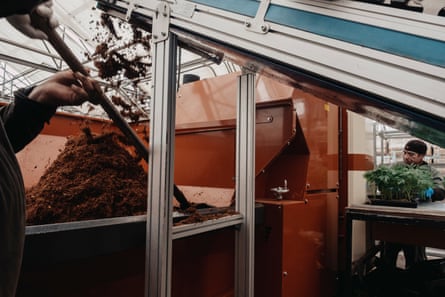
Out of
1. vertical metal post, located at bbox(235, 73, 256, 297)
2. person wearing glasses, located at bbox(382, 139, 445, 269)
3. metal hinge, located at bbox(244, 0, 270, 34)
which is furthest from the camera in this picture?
person wearing glasses, located at bbox(382, 139, 445, 269)

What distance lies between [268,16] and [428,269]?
6.90 feet

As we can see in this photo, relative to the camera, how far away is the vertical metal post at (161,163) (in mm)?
730

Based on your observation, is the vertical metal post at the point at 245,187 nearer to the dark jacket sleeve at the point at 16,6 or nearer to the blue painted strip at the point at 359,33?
the blue painted strip at the point at 359,33

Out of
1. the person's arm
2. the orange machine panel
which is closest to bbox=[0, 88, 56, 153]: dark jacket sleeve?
the person's arm

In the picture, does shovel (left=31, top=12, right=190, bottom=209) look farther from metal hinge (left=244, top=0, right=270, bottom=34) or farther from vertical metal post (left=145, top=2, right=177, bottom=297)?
metal hinge (left=244, top=0, right=270, bottom=34)

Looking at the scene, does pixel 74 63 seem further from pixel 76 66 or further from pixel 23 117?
pixel 23 117

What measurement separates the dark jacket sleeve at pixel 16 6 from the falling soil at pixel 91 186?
57 centimetres

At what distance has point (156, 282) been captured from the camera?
72 cm

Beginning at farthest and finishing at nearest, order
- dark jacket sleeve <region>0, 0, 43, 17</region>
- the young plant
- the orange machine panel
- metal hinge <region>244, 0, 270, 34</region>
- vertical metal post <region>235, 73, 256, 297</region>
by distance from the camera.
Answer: the young plant → the orange machine panel → vertical metal post <region>235, 73, 256, 297</region> → metal hinge <region>244, 0, 270, 34</region> → dark jacket sleeve <region>0, 0, 43, 17</region>

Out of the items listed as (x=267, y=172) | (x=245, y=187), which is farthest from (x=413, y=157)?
(x=245, y=187)

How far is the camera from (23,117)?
0.63 m

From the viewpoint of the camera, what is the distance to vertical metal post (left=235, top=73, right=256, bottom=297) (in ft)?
3.38

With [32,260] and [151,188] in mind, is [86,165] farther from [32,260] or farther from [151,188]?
[32,260]

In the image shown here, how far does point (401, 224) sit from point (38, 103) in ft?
6.75
